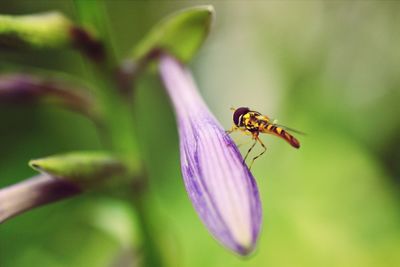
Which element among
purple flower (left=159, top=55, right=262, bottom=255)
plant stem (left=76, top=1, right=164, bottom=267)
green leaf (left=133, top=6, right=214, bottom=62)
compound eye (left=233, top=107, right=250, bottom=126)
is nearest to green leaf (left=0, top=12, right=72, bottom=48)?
plant stem (left=76, top=1, right=164, bottom=267)

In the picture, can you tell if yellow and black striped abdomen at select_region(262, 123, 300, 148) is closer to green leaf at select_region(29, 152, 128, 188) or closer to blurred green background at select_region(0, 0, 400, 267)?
green leaf at select_region(29, 152, 128, 188)

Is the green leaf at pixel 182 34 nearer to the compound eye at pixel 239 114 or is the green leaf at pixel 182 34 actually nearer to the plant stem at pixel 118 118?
the plant stem at pixel 118 118

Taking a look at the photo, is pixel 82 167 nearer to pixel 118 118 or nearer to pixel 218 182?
pixel 118 118

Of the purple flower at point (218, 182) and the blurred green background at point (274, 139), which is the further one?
the blurred green background at point (274, 139)

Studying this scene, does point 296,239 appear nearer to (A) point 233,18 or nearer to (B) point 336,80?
(B) point 336,80

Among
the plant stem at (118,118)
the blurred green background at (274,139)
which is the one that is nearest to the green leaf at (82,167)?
the plant stem at (118,118)

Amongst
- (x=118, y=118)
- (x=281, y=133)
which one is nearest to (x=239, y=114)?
(x=281, y=133)
